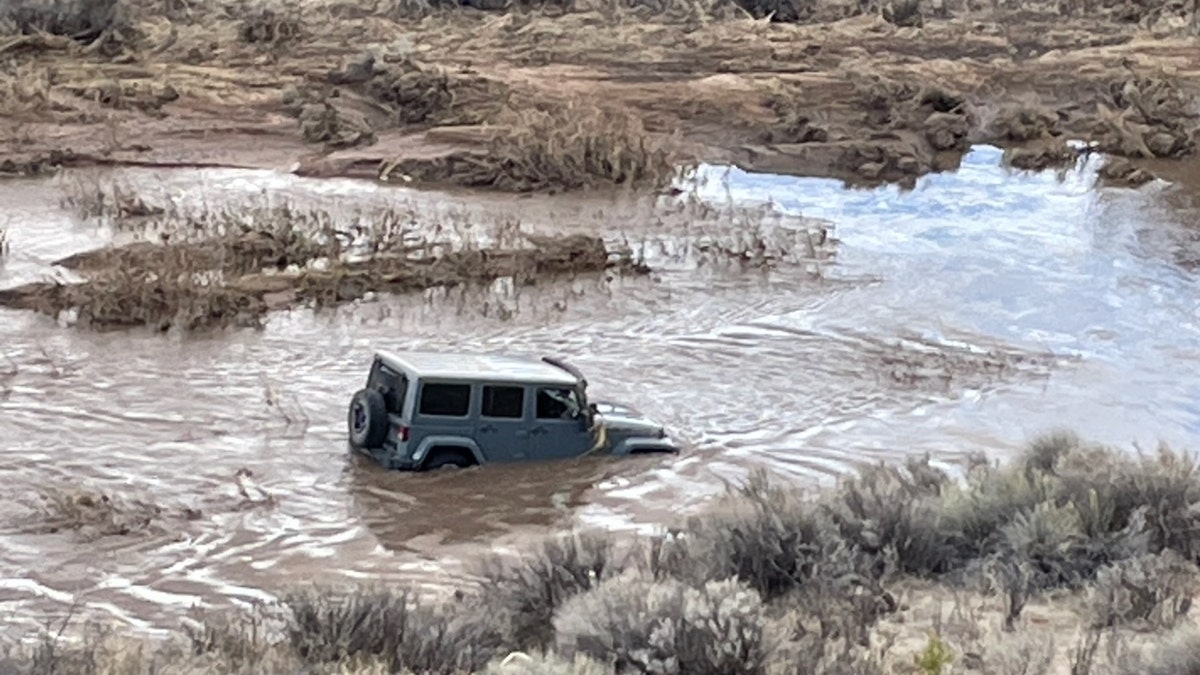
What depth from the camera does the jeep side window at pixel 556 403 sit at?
12906mm

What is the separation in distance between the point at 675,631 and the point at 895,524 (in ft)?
8.67

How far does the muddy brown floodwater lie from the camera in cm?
1134

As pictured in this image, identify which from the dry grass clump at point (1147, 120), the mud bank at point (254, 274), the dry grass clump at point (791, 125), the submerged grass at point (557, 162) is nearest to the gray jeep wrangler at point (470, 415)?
the mud bank at point (254, 274)

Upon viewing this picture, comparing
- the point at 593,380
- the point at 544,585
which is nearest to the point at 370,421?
the point at 593,380

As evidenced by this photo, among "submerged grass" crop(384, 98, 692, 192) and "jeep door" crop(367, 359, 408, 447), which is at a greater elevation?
"submerged grass" crop(384, 98, 692, 192)

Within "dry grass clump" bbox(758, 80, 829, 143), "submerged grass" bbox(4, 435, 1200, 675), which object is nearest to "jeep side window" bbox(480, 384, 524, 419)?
"submerged grass" bbox(4, 435, 1200, 675)

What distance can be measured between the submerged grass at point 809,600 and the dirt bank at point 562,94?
51.4 feet

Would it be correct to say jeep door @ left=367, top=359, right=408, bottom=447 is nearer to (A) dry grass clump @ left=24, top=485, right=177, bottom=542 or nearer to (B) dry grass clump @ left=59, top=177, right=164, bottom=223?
(A) dry grass clump @ left=24, top=485, right=177, bottom=542

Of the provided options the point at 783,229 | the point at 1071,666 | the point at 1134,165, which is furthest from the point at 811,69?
the point at 1071,666

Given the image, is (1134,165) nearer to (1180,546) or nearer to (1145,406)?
(1145,406)

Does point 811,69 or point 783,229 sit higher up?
point 811,69

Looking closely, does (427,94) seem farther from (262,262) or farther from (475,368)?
(475,368)

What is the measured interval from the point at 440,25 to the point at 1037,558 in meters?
31.6

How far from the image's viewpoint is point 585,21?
38.5m
